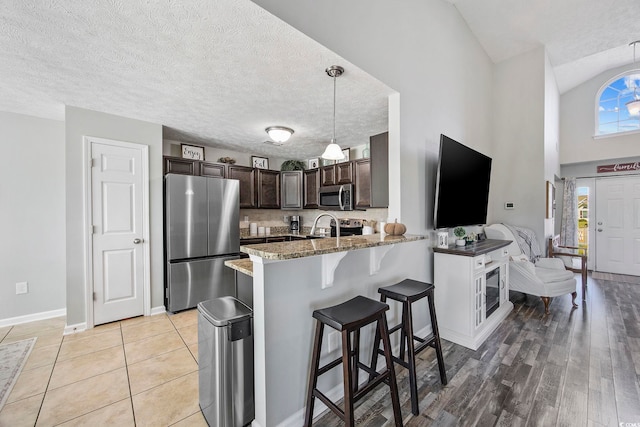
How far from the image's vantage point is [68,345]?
254cm

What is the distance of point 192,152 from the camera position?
4.33m

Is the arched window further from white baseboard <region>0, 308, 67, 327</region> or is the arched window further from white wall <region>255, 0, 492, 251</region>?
white baseboard <region>0, 308, 67, 327</region>

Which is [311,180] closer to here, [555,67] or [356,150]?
[356,150]

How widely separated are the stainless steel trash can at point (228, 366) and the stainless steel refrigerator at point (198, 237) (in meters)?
2.10

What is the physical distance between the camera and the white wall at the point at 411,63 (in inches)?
71.7

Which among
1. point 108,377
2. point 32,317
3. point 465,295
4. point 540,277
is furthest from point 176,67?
point 540,277

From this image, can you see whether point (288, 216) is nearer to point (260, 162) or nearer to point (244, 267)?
point (260, 162)

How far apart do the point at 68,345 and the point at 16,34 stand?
2.64 meters

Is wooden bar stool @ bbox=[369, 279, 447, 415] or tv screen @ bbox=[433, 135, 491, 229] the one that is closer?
wooden bar stool @ bbox=[369, 279, 447, 415]

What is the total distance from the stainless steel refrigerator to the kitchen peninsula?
197 centimetres

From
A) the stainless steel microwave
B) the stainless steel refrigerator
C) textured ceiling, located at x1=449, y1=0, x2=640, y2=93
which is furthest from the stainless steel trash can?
textured ceiling, located at x1=449, y1=0, x2=640, y2=93

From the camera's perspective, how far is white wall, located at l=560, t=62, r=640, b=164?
501 centimetres

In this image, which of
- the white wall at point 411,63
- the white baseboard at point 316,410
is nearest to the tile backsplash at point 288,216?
the white wall at point 411,63

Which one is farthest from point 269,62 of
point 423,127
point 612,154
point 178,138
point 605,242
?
point 605,242
